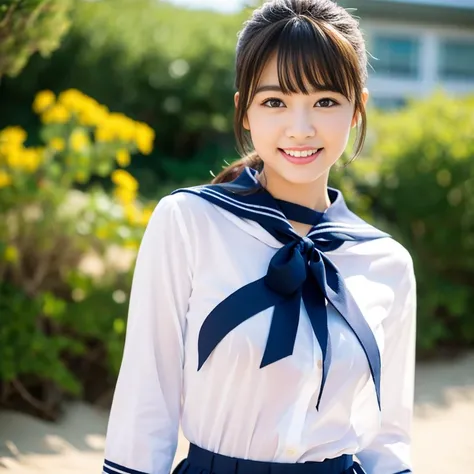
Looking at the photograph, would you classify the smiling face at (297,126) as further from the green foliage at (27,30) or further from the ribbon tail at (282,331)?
the green foliage at (27,30)

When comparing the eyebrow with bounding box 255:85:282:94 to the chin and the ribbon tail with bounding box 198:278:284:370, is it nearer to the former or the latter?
the chin

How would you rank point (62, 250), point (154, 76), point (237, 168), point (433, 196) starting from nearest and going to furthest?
point (237, 168) → point (62, 250) → point (433, 196) → point (154, 76)

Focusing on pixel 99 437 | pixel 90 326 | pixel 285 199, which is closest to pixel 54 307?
pixel 90 326

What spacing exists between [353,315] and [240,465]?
0.41 m

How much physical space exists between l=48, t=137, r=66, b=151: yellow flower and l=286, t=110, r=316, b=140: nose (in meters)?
3.01

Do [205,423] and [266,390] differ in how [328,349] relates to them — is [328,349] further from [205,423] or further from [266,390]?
[205,423]

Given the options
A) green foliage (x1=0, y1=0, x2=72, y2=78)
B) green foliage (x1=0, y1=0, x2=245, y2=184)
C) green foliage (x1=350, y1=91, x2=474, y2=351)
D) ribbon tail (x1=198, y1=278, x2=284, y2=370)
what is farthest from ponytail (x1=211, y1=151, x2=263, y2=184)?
green foliage (x1=0, y1=0, x2=245, y2=184)

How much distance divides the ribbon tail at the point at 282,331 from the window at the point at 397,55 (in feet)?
41.6

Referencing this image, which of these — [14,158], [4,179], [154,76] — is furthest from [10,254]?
[154,76]

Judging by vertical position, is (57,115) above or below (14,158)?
above

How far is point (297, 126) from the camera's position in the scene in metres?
1.79

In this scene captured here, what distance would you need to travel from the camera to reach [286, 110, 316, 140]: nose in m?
1.79

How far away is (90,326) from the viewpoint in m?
4.37

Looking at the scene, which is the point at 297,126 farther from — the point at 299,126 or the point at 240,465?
the point at 240,465
